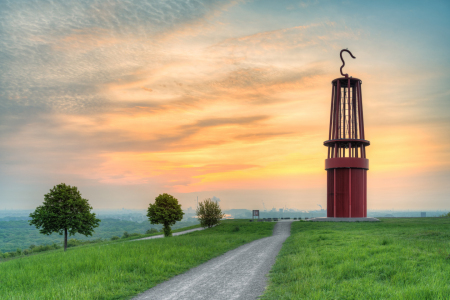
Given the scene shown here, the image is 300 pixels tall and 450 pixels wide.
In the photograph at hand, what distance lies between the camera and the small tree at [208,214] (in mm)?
55875

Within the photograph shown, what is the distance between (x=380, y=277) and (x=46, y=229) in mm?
41714

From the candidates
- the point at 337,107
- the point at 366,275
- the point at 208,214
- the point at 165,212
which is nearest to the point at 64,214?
the point at 165,212

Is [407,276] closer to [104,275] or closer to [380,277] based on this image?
[380,277]

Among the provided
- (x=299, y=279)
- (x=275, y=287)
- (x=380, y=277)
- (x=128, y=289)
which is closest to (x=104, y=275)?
(x=128, y=289)

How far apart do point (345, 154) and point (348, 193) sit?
8353 millimetres

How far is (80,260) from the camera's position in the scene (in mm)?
17969

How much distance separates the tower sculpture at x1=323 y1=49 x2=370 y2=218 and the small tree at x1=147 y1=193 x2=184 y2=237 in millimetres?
30019

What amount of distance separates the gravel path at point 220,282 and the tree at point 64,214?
28739mm

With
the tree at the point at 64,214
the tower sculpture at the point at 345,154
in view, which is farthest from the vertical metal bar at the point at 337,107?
the tree at the point at 64,214

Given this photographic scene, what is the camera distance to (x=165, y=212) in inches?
1825

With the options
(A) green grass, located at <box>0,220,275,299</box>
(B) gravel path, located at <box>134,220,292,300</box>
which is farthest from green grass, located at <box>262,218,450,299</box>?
(A) green grass, located at <box>0,220,275,299</box>

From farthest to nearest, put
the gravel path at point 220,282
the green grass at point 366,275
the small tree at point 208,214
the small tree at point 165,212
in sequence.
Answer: the small tree at point 208,214
the small tree at point 165,212
the gravel path at point 220,282
the green grass at point 366,275

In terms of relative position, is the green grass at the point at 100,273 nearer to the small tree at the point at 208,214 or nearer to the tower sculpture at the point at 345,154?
the small tree at the point at 208,214

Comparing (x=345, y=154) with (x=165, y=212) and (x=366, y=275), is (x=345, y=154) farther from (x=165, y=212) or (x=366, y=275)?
(x=366, y=275)
